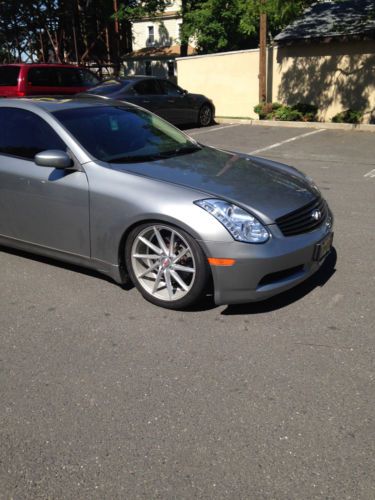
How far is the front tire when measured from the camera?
3514 mm

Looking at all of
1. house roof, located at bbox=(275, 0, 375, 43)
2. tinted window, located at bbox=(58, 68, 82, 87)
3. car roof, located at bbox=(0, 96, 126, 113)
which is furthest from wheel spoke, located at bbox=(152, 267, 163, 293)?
house roof, located at bbox=(275, 0, 375, 43)

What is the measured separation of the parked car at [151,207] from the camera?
3.43 m

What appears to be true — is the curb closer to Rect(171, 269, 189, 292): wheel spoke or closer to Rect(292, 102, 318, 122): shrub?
Rect(292, 102, 318, 122): shrub

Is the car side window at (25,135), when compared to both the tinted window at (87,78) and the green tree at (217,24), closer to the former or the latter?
the tinted window at (87,78)

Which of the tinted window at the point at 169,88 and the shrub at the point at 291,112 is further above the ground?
the tinted window at the point at 169,88

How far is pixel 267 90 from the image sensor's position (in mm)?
16797

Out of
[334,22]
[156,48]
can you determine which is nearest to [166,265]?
[334,22]

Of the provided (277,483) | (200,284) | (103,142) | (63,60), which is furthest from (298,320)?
(63,60)

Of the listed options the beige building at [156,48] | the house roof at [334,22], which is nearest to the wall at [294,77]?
the house roof at [334,22]

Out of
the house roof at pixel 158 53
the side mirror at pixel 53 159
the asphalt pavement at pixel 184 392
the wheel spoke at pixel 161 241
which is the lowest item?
the asphalt pavement at pixel 184 392

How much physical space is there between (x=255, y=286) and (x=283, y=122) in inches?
497

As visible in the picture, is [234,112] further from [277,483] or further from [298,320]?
[277,483]

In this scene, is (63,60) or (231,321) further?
(63,60)

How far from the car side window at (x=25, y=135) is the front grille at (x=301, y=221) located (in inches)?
75.1
